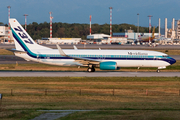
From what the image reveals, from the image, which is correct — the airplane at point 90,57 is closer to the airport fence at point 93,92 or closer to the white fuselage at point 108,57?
the white fuselage at point 108,57

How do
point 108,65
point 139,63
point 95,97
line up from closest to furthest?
point 95,97
point 108,65
point 139,63

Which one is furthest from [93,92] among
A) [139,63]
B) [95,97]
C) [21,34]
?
[21,34]

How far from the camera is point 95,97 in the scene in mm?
26812

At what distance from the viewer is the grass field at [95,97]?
1902cm

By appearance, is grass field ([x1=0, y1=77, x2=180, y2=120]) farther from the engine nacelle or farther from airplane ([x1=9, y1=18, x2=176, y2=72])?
airplane ([x1=9, y1=18, x2=176, y2=72])

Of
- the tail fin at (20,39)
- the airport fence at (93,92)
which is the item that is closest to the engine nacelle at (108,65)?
the tail fin at (20,39)

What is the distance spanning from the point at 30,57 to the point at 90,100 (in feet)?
76.9

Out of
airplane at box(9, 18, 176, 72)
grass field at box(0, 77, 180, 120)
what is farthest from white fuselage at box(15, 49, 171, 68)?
grass field at box(0, 77, 180, 120)

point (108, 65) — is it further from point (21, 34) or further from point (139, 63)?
point (21, 34)

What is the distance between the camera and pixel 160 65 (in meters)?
46.8

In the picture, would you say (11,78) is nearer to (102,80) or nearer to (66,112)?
(102,80)

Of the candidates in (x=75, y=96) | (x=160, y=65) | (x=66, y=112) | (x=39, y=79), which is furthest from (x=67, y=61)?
(x=66, y=112)

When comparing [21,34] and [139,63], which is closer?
[139,63]

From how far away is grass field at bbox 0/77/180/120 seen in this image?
62.4 ft
